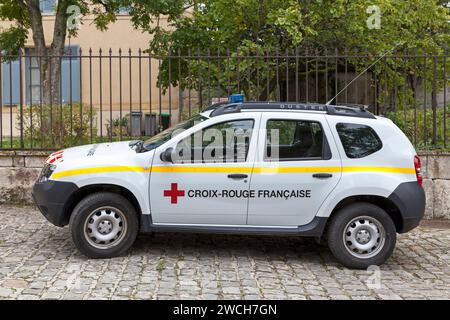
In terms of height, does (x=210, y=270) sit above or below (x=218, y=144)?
below

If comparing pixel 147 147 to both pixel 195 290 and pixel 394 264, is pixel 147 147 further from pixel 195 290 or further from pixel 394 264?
pixel 394 264

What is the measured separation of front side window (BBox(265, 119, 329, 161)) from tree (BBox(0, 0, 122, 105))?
4.97 m

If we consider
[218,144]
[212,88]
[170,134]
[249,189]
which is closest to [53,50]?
[212,88]

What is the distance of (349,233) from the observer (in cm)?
626

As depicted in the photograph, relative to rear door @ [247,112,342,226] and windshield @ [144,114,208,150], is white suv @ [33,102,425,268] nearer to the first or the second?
rear door @ [247,112,342,226]

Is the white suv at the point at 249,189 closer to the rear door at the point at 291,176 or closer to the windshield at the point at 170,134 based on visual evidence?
the rear door at the point at 291,176

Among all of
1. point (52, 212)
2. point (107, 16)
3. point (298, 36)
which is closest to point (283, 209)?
point (52, 212)

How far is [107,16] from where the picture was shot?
13258mm

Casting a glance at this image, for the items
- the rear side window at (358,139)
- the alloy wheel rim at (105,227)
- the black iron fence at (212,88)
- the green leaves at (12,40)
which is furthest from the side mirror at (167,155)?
the green leaves at (12,40)

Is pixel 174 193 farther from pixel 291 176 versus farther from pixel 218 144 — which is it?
pixel 291 176

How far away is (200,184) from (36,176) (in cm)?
410

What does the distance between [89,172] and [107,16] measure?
26.0 feet

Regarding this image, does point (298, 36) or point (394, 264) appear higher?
→ point (298, 36)

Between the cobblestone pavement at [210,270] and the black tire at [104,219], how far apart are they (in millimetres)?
135
